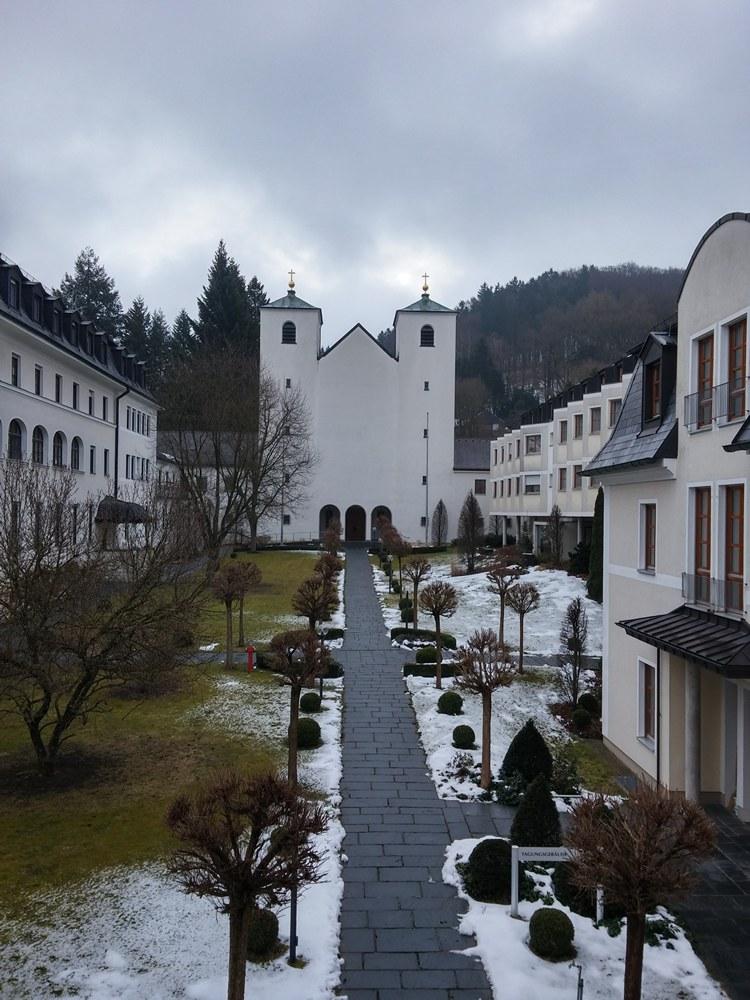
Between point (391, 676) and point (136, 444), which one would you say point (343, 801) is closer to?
point (391, 676)

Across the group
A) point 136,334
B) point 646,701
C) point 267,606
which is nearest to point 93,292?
point 136,334

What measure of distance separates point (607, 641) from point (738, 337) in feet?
23.2

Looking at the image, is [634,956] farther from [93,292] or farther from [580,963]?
[93,292]

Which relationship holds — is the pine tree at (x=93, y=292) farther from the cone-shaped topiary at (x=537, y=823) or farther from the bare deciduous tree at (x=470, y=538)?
the cone-shaped topiary at (x=537, y=823)

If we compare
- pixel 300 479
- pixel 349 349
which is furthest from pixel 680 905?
pixel 349 349

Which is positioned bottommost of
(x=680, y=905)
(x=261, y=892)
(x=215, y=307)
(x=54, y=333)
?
(x=680, y=905)

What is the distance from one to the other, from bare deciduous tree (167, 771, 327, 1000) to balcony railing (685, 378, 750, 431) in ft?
25.7

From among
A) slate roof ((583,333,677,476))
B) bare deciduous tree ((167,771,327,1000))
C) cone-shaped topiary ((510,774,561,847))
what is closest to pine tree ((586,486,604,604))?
slate roof ((583,333,677,476))

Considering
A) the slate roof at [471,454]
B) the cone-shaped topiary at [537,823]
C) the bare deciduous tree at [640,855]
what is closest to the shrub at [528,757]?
the cone-shaped topiary at [537,823]

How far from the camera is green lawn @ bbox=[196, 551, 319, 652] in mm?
23016

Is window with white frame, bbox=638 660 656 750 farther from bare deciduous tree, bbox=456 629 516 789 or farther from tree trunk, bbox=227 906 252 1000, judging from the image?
tree trunk, bbox=227 906 252 1000

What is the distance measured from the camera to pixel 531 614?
27.8 meters

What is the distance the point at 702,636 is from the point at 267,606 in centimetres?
2023

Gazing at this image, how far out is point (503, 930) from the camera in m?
7.84
